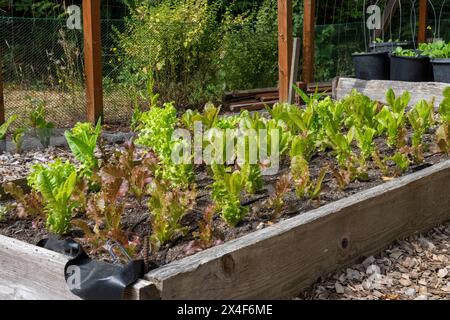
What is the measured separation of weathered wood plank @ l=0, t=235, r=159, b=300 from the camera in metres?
2.47

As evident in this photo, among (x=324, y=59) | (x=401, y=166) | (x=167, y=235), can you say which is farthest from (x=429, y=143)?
(x=324, y=59)

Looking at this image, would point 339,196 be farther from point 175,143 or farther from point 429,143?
point 429,143

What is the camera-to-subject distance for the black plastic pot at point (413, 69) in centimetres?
694

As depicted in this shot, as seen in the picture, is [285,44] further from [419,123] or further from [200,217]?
[200,217]

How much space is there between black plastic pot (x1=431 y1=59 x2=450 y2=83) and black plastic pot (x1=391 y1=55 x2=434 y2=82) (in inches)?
7.8

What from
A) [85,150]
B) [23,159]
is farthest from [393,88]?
[85,150]

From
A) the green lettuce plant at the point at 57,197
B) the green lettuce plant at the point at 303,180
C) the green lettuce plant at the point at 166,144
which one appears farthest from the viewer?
the green lettuce plant at the point at 166,144

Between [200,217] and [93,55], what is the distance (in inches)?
116

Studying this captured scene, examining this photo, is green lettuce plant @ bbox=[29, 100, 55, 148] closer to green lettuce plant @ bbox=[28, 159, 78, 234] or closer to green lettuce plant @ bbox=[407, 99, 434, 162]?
green lettuce plant @ bbox=[28, 159, 78, 234]

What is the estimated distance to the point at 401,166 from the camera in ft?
12.4

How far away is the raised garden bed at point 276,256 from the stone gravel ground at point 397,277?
0.05m

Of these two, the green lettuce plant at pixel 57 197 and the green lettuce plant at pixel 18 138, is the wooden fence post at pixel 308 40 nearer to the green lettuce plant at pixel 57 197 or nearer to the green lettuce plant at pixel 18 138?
the green lettuce plant at pixel 18 138

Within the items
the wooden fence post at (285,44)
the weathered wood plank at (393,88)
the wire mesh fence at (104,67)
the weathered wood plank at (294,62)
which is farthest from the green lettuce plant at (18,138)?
the weathered wood plank at (393,88)

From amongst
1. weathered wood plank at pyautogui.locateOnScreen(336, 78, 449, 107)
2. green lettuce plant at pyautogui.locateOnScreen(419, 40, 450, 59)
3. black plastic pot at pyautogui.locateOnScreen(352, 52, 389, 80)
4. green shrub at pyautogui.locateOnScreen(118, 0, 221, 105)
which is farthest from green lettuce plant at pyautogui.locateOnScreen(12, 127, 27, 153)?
green lettuce plant at pyautogui.locateOnScreen(419, 40, 450, 59)
